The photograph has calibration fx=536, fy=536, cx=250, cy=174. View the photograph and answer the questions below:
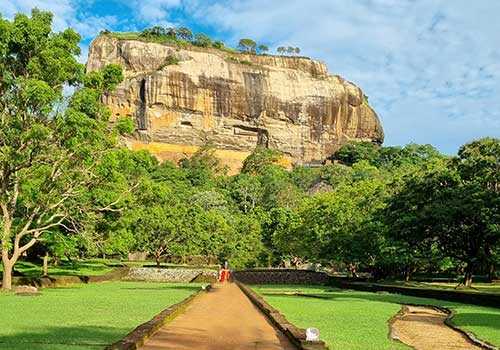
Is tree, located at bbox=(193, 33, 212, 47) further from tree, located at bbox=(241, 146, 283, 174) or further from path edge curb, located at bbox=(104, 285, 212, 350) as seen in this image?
path edge curb, located at bbox=(104, 285, 212, 350)

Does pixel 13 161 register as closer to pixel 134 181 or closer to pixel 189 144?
pixel 134 181

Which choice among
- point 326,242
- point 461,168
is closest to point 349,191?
point 326,242

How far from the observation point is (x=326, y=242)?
3888 cm

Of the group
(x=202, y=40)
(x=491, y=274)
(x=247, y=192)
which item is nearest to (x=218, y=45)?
(x=202, y=40)

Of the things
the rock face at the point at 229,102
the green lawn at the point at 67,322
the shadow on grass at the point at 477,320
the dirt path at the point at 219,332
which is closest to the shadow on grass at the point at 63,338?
the green lawn at the point at 67,322

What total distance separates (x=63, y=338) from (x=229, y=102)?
92.1 metres

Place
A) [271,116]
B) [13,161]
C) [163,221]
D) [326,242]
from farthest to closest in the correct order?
[271,116], [163,221], [326,242], [13,161]

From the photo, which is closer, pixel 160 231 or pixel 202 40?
pixel 160 231

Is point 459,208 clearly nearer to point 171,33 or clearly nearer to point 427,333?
point 427,333

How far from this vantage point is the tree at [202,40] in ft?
359

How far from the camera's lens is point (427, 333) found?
481 inches

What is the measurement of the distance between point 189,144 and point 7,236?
3056 inches

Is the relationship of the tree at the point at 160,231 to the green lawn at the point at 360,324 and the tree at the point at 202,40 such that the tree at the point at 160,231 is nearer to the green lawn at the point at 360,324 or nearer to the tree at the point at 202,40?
the green lawn at the point at 360,324

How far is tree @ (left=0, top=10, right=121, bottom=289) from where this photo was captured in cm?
2064
